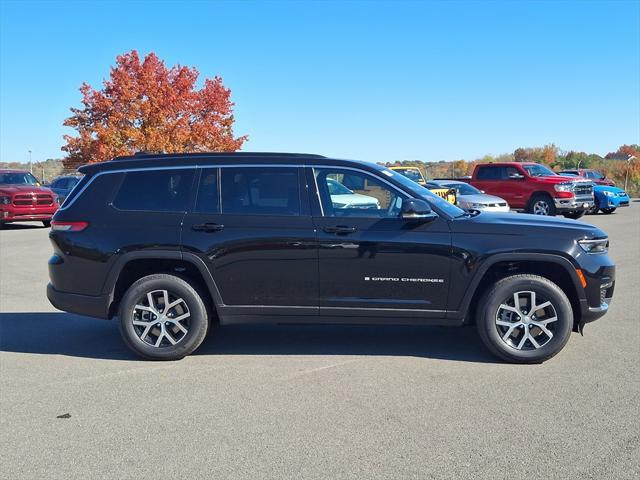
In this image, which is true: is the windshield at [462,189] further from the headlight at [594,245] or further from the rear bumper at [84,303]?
the rear bumper at [84,303]

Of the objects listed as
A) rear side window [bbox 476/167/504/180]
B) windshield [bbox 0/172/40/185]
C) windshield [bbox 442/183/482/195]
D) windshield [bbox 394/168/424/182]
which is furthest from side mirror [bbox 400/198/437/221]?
windshield [bbox 0/172/40/185]

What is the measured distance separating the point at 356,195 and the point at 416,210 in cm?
64

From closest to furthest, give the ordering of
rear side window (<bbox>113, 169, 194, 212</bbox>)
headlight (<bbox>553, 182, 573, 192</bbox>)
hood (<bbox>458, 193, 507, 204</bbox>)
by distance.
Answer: rear side window (<bbox>113, 169, 194, 212</bbox>) → hood (<bbox>458, 193, 507, 204</bbox>) → headlight (<bbox>553, 182, 573, 192</bbox>)

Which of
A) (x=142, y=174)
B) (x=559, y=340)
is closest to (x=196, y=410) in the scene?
(x=142, y=174)

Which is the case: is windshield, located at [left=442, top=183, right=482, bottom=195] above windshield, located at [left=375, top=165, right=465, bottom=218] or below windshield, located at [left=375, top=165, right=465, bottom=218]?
below

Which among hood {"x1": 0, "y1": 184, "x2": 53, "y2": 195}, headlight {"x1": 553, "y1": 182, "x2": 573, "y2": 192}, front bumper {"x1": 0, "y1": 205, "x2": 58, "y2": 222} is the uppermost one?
hood {"x1": 0, "y1": 184, "x2": 53, "y2": 195}

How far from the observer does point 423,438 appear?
3.85 metres

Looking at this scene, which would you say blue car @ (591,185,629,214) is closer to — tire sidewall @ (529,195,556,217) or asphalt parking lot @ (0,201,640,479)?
tire sidewall @ (529,195,556,217)

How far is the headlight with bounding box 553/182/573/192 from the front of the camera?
1991 cm

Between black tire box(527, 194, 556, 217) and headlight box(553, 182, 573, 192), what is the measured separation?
0.45 meters

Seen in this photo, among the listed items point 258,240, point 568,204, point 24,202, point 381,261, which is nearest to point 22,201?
point 24,202

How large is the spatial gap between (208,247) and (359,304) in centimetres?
146

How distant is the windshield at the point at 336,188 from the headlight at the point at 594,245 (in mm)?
2116

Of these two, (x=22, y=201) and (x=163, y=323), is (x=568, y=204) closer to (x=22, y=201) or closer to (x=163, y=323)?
(x=163, y=323)
